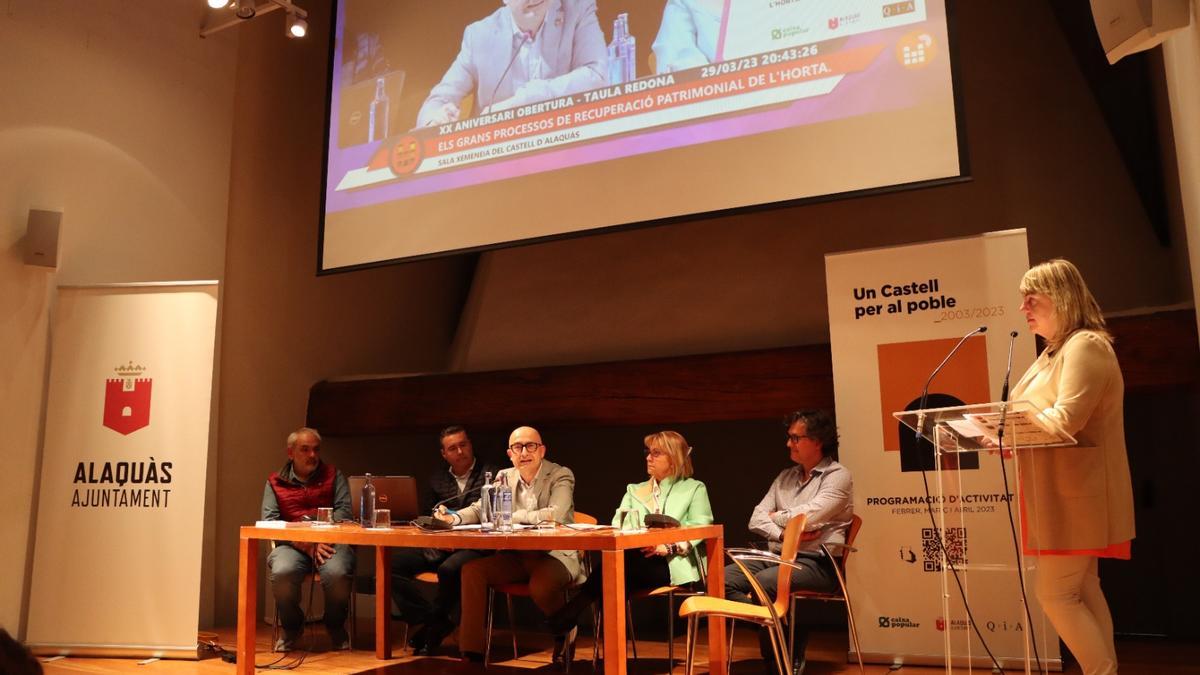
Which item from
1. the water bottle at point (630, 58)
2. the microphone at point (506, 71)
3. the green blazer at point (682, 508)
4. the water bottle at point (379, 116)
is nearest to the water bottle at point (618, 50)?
the water bottle at point (630, 58)

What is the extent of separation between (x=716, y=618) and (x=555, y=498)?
1.08 m

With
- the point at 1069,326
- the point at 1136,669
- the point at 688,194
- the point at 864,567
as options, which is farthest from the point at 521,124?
the point at 1136,669

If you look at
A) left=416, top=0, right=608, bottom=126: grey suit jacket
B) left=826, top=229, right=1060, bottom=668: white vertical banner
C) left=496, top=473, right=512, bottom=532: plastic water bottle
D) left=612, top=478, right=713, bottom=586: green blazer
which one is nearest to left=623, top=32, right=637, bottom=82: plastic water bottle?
left=416, top=0, right=608, bottom=126: grey suit jacket

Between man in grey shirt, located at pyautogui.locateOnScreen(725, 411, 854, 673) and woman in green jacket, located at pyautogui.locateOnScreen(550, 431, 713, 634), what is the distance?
0.21 m

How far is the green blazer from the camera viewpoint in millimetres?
4133

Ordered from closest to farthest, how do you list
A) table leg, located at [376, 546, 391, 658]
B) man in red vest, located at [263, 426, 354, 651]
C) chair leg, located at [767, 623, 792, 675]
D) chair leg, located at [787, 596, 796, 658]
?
chair leg, located at [767, 623, 792, 675] → chair leg, located at [787, 596, 796, 658] → table leg, located at [376, 546, 391, 658] → man in red vest, located at [263, 426, 354, 651]

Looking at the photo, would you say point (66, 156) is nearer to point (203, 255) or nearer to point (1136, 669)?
point (203, 255)

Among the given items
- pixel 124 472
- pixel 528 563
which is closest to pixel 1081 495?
pixel 528 563

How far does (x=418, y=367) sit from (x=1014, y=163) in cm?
455

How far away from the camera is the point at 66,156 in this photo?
17.6 feet

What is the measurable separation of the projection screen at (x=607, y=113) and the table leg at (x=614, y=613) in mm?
2147

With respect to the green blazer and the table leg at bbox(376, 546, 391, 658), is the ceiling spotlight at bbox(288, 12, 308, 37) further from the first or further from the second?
the green blazer

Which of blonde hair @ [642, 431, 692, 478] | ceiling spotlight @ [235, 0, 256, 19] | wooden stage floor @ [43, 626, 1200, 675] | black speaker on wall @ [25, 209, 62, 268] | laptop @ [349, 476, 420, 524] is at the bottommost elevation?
wooden stage floor @ [43, 626, 1200, 675]

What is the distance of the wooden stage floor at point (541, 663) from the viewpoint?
4227mm
